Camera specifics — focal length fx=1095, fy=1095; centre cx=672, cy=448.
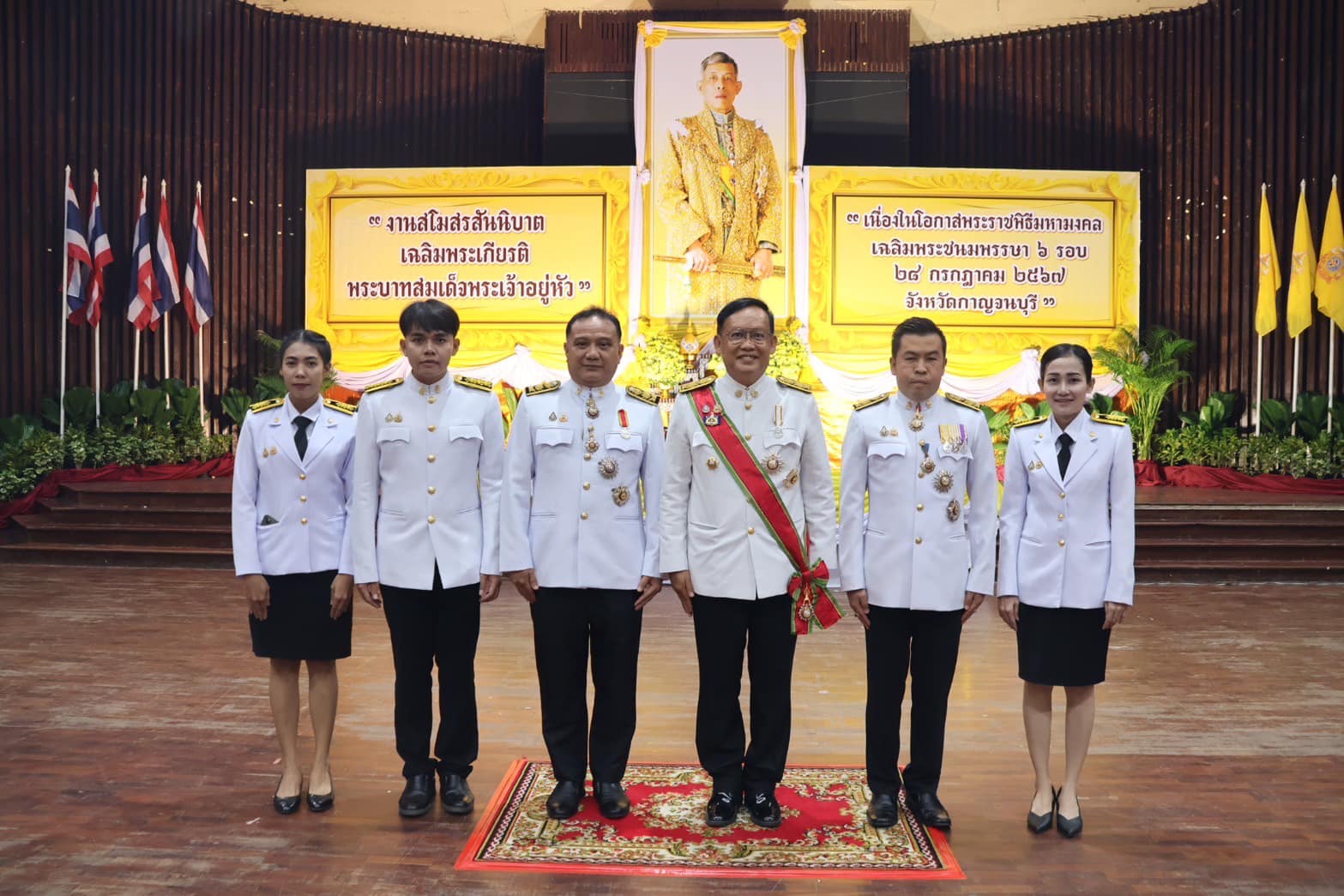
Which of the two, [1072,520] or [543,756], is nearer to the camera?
[1072,520]

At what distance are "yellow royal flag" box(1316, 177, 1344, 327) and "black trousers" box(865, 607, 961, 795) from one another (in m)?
9.22

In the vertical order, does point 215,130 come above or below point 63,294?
above

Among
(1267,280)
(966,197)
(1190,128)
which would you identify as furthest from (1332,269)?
(966,197)

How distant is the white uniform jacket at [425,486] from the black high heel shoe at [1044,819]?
5.04 feet

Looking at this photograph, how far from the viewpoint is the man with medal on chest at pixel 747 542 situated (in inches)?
109

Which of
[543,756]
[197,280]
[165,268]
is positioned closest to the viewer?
[543,756]

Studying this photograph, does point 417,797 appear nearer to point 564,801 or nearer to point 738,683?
point 564,801

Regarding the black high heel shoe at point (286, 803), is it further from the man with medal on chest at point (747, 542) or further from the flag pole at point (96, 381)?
the flag pole at point (96, 381)

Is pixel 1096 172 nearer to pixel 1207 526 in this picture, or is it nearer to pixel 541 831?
pixel 1207 526

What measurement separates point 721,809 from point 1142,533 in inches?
226

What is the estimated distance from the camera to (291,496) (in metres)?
2.92

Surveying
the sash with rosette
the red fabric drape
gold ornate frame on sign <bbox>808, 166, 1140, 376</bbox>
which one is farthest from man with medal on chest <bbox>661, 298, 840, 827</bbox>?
gold ornate frame on sign <bbox>808, 166, 1140, 376</bbox>

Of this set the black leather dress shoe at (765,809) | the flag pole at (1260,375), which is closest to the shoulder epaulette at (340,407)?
the black leather dress shoe at (765,809)

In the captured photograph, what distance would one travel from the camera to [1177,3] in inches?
434
